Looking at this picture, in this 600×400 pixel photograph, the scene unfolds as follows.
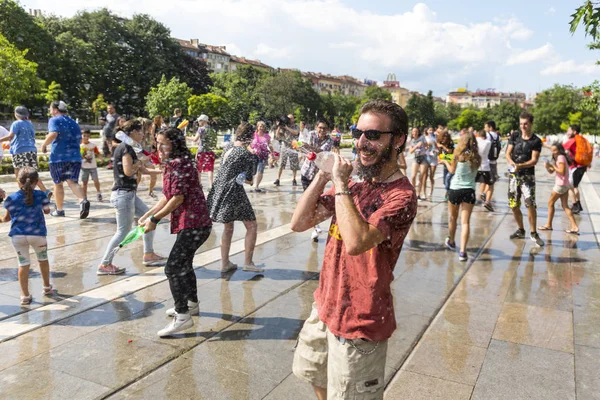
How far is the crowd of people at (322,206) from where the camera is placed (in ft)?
6.81

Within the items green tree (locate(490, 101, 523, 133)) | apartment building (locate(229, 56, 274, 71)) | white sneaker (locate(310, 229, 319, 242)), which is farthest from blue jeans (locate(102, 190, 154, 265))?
apartment building (locate(229, 56, 274, 71))

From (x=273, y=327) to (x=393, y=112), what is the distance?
2785 mm

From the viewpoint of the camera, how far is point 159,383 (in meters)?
3.33

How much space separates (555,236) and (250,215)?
18.7 feet

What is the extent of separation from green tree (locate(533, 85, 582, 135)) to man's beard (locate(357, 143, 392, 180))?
9509cm

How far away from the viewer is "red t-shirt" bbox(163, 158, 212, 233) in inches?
165

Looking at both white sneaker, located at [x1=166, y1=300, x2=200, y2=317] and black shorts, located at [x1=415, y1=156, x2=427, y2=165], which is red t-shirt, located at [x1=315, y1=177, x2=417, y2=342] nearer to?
white sneaker, located at [x1=166, y1=300, x2=200, y2=317]

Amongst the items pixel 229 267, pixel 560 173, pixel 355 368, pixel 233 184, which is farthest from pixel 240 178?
pixel 560 173

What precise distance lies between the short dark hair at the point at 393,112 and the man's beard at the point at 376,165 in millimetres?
83

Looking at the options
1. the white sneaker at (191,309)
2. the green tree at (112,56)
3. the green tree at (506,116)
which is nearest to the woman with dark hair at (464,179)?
the white sneaker at (191,309)

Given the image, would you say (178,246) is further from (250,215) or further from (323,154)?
(323,154)

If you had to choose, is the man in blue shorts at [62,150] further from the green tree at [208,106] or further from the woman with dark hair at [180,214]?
the green tree at [208,106]

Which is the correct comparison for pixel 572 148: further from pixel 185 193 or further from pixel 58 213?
pixel 58 213

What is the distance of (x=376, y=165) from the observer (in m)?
2.11
